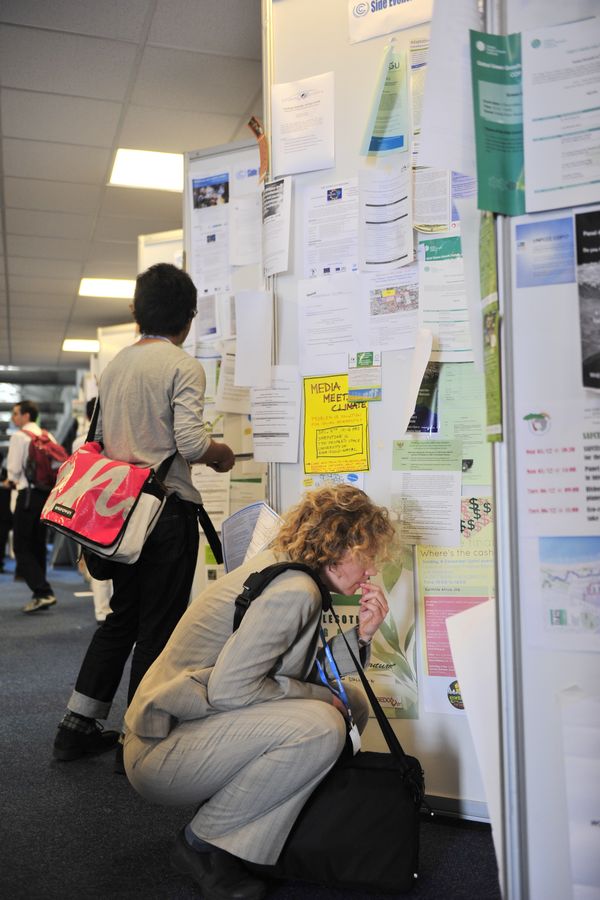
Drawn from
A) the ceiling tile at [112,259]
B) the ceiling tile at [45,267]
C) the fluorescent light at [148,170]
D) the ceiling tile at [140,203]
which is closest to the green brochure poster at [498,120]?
the fluorescent light at [148,170]

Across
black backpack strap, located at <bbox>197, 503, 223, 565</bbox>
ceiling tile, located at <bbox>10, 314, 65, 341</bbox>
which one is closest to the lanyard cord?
black backpack strap, located at <bbox>197, 503, 223, 565</bbox>

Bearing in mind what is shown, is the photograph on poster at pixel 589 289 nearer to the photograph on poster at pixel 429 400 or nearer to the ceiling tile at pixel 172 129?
the photograph on poster at pixel 429 400

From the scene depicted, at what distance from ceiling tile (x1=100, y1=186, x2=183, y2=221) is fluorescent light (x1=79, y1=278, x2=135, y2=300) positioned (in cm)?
173

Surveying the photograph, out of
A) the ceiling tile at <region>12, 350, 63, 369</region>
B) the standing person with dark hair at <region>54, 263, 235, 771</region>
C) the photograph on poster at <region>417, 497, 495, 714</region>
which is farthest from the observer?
the ceiling tile at <region>12, 350, 63, 369</region>

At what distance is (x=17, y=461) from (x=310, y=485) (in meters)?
4.30

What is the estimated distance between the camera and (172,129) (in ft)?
15.1

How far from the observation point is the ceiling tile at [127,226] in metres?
5.99

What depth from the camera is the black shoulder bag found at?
1.69 meters

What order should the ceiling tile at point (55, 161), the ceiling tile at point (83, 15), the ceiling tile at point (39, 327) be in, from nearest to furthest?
the ceiling tile at point (83, 15) → the ceiling tile at point (55, 161) → the ceiling tile at point (39, 327)

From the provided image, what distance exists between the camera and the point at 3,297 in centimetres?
823

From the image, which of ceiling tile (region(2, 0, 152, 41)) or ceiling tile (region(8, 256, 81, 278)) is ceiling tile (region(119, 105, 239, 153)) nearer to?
ceiling tile (region(2, 0, 152, 41))

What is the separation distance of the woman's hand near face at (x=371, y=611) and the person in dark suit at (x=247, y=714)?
0.10 metres

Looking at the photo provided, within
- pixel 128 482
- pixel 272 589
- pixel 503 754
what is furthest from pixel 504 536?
pixel 128 482

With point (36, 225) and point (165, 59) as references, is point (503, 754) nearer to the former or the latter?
point (165, 59)
